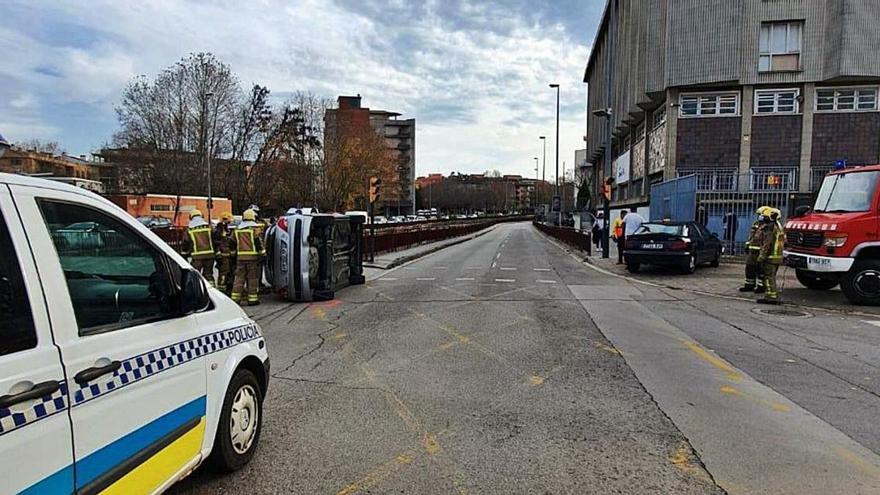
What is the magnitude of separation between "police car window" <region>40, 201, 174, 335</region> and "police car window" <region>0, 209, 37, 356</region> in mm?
243

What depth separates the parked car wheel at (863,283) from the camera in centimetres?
1020

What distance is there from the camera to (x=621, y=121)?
145ft

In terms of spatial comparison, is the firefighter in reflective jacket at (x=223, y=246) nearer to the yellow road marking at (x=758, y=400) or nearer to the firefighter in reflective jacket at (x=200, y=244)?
the firefighter in reflective jacket at (x=200, y=244)

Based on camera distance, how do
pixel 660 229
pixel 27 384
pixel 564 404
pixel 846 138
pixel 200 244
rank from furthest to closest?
pixel 846 138
pixel 660 229
pixel 200 244
pixel 564 404
pixel 27 384

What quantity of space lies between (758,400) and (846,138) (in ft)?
100

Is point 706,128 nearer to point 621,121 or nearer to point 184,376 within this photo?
point 621,121

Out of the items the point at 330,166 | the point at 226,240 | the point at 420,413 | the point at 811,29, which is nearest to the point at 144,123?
the point at 330,166

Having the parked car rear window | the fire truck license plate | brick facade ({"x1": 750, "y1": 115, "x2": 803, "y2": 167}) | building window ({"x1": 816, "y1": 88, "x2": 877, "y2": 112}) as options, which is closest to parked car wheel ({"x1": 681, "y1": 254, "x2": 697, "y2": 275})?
the parked car rear window

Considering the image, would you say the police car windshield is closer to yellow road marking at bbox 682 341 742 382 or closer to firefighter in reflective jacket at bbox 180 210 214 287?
yellow road marking at bbox 682 341 742 382

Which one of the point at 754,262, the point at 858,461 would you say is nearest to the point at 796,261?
the point at 754,262

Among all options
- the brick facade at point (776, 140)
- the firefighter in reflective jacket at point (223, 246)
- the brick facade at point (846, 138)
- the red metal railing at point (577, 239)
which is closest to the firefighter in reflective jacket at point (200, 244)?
the firefighter in reflective jacket at point (223, 246)

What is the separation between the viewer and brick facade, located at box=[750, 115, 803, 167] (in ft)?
95.7

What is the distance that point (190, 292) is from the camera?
304 centimetres

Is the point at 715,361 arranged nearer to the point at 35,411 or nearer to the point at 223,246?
the point at 35,411
